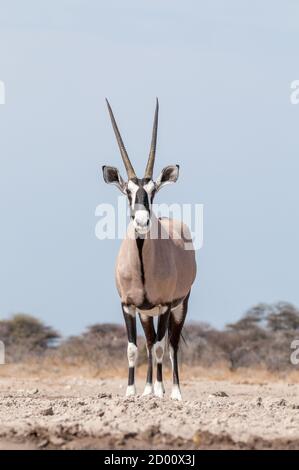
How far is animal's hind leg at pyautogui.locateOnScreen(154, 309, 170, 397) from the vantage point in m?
14.6

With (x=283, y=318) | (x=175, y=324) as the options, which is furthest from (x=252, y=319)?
(x=175, y=324)

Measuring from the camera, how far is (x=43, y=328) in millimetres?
35812

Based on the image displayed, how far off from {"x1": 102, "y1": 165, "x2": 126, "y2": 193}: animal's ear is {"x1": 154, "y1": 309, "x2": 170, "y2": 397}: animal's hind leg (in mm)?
1501

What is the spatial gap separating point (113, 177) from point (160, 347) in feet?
6.58

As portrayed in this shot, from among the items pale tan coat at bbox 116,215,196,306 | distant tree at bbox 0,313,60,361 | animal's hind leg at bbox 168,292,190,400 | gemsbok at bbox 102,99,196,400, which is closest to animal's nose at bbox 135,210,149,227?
gemsbok at bbox 102,99,196,400

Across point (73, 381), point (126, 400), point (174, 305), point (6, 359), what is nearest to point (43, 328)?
point (6, 359)

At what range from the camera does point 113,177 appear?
14.7 m

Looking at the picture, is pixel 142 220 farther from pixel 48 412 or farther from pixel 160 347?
pixel 48 412

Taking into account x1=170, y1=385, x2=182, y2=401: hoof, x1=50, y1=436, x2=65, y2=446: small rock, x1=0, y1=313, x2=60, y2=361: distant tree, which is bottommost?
x1=0, y1=313, x2=60, y2=361: distant tree

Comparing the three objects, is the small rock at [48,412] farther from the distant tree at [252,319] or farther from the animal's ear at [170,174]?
the distant tree at [252,319]

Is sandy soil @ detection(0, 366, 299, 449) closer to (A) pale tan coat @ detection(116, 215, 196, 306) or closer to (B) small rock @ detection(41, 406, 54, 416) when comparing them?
(B) small rock @ detection(41, 406, 54, 416)

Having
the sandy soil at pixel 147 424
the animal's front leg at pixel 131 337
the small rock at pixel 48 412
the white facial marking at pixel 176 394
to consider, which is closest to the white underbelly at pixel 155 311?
the animal's front leg at pixel 131 337
